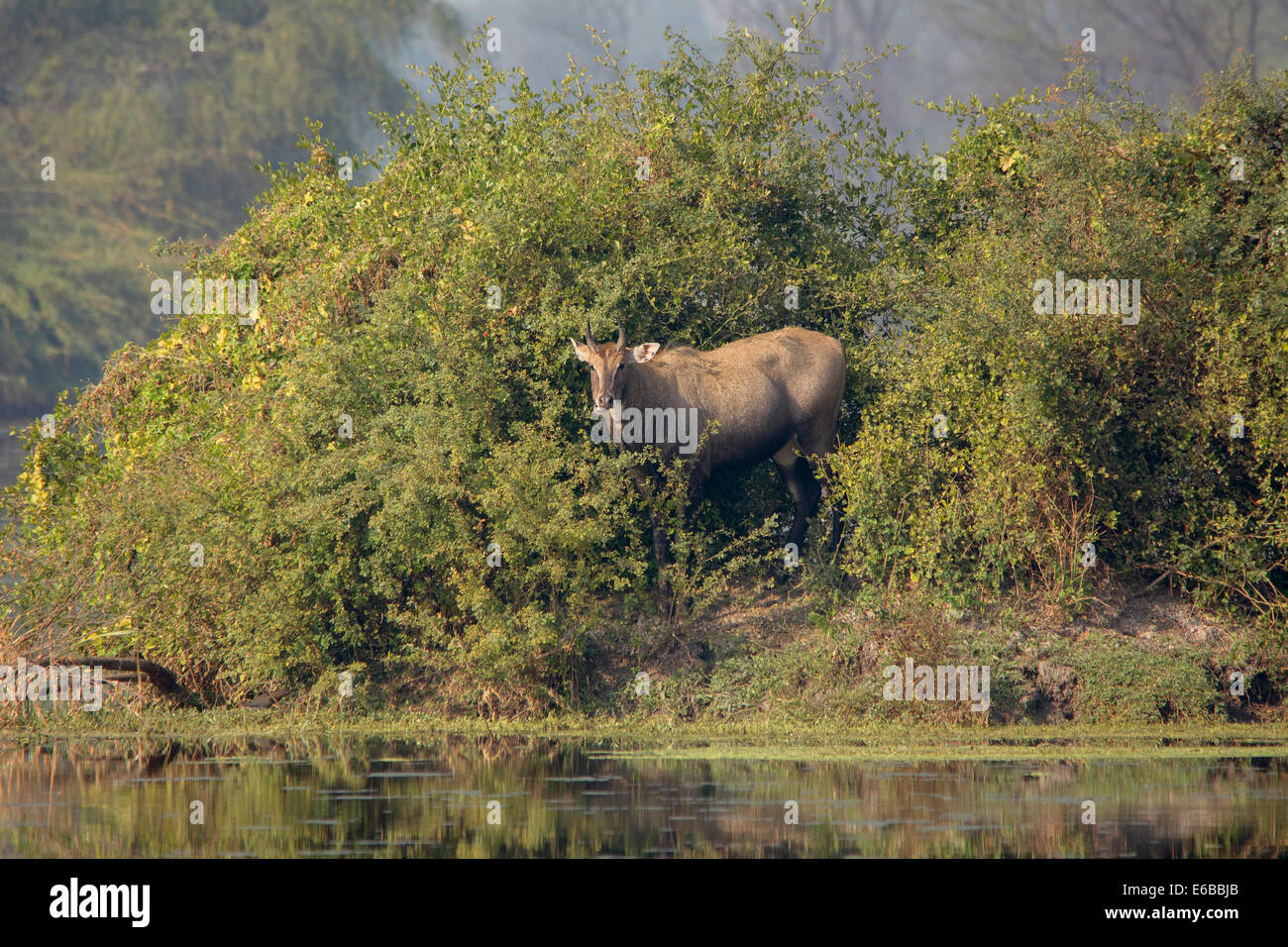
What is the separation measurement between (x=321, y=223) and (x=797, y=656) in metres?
9.07

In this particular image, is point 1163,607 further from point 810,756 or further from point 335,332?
point 335,332

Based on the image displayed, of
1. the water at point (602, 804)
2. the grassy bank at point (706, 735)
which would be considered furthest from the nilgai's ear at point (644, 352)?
the water at point (602, 804)

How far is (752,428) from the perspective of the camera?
18.8 meters

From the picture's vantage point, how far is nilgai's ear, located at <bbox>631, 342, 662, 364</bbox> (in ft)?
58.8

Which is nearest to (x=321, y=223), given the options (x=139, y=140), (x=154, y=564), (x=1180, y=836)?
(x=154, y=564)

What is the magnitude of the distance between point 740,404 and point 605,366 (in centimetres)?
196

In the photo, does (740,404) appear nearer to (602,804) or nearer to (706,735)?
(706,735)

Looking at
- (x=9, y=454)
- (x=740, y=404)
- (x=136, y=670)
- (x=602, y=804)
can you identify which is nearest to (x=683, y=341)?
(x=740, y=404)

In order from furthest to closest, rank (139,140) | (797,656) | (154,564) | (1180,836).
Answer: (139,140) < (154,564) < (797,656) < (1180,836)

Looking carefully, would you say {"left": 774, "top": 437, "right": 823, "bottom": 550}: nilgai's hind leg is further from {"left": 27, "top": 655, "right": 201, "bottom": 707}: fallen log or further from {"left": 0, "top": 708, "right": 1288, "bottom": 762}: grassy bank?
{"left": 27, "top": 655, "right": 201, "bottom": 707}: fallen log

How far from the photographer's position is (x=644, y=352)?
18031mm

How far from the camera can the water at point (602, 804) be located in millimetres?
10805

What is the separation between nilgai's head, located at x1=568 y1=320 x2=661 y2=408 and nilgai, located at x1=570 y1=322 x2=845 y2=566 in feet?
0.91

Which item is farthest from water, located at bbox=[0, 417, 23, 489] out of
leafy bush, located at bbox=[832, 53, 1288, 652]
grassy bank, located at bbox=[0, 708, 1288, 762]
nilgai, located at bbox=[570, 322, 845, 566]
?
leafy bush, located at bbox=[832, 53, 1288, 652]
